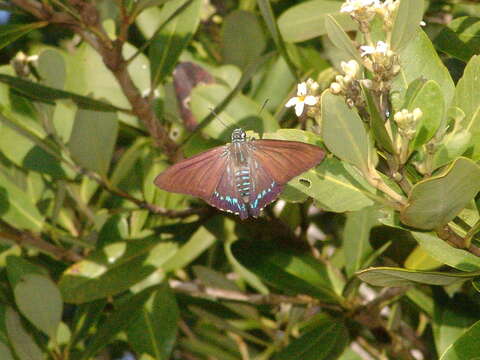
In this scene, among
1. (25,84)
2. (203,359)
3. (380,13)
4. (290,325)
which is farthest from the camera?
(203,359)

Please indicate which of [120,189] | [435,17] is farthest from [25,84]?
[435,17]

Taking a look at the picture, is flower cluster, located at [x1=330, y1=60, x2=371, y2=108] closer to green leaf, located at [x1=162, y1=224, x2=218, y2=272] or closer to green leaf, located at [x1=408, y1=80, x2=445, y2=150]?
green leaf, located at [x1=408, y1=80, x2=445, y2=150]

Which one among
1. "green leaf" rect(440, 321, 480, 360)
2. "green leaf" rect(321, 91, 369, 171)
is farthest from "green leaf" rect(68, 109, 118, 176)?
"green leaf" rect(440, 321, 480, 360)

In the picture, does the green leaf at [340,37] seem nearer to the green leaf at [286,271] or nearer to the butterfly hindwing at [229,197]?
the butterfly hindwing at [229,197]

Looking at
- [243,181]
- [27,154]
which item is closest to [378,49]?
[243,181]

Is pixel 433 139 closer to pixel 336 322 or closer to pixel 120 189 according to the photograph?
pixel 336 322

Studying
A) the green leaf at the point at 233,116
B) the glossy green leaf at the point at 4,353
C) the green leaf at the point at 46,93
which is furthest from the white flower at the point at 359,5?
the glossy green leaf at the point at 4,353

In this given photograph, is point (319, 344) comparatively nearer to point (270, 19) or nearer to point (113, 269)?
point (113, 269)

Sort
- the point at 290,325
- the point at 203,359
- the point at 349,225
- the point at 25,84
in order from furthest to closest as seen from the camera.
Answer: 1. the point at 203,359
2. the point at 290,325
3. the point at 349,225
4. the point at 25,84
